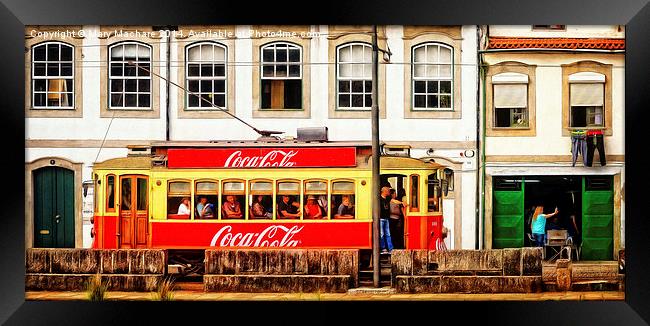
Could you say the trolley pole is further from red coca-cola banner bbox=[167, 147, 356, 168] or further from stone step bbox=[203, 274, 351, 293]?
stone step bbox=[203, 274, 351, 293]

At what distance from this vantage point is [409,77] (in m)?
11.2

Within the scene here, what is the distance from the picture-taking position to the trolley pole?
10.9 meters

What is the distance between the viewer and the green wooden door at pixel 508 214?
36.7ft

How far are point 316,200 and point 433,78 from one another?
206 cm

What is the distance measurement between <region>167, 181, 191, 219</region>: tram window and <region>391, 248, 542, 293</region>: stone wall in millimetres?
2592

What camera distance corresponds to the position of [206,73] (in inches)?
444

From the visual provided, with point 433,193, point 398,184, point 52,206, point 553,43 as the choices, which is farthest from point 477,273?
point 52,206

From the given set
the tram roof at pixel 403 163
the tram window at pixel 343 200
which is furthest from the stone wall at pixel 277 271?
the tram roof at pixel 403 163

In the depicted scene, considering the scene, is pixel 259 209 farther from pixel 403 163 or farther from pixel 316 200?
pixel 403 163

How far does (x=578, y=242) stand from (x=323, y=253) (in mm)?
3118

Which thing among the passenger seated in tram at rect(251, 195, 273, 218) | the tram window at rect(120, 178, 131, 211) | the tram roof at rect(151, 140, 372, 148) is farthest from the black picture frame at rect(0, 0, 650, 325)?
the tram roof at rect(151, 140, 372, 148)

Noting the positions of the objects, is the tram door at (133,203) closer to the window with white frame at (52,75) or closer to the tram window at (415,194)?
the window with white frame at (52,75)
